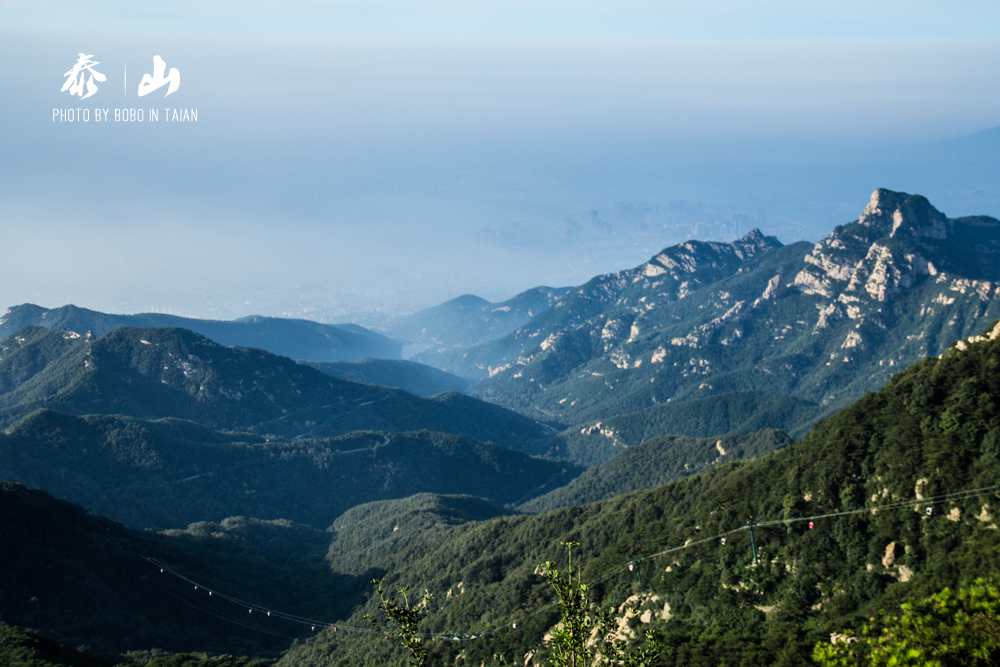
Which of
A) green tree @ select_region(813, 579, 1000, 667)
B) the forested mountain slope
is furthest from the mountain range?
green tree @ select_region(813, 579, 1000, 667)

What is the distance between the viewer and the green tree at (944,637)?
36.5m

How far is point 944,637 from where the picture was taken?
3872 cm

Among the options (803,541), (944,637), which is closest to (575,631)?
(944,637)

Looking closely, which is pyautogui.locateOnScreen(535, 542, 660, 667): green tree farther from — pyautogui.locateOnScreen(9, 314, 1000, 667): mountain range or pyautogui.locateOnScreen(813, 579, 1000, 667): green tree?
pyautogui.locateOnScreen(9, 314, 1000, 667): mountain range

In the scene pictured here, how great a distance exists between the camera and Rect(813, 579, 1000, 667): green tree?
36.5m

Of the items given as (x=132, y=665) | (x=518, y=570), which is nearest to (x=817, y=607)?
(x=518, y=570)

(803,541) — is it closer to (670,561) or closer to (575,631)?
(670,561)

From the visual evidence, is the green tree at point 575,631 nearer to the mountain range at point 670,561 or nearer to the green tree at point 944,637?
the green tree at point 944,637

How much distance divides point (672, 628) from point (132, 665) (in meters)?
69.7

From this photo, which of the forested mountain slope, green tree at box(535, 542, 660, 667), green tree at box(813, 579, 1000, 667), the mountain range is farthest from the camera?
the mountain range

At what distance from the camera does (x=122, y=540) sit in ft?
514

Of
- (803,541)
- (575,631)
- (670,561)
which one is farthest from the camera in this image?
(670,561)

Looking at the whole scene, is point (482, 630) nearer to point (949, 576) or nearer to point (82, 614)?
point (949, 576)

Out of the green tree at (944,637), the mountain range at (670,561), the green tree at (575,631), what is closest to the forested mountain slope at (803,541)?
the mountain range at (670,561)
